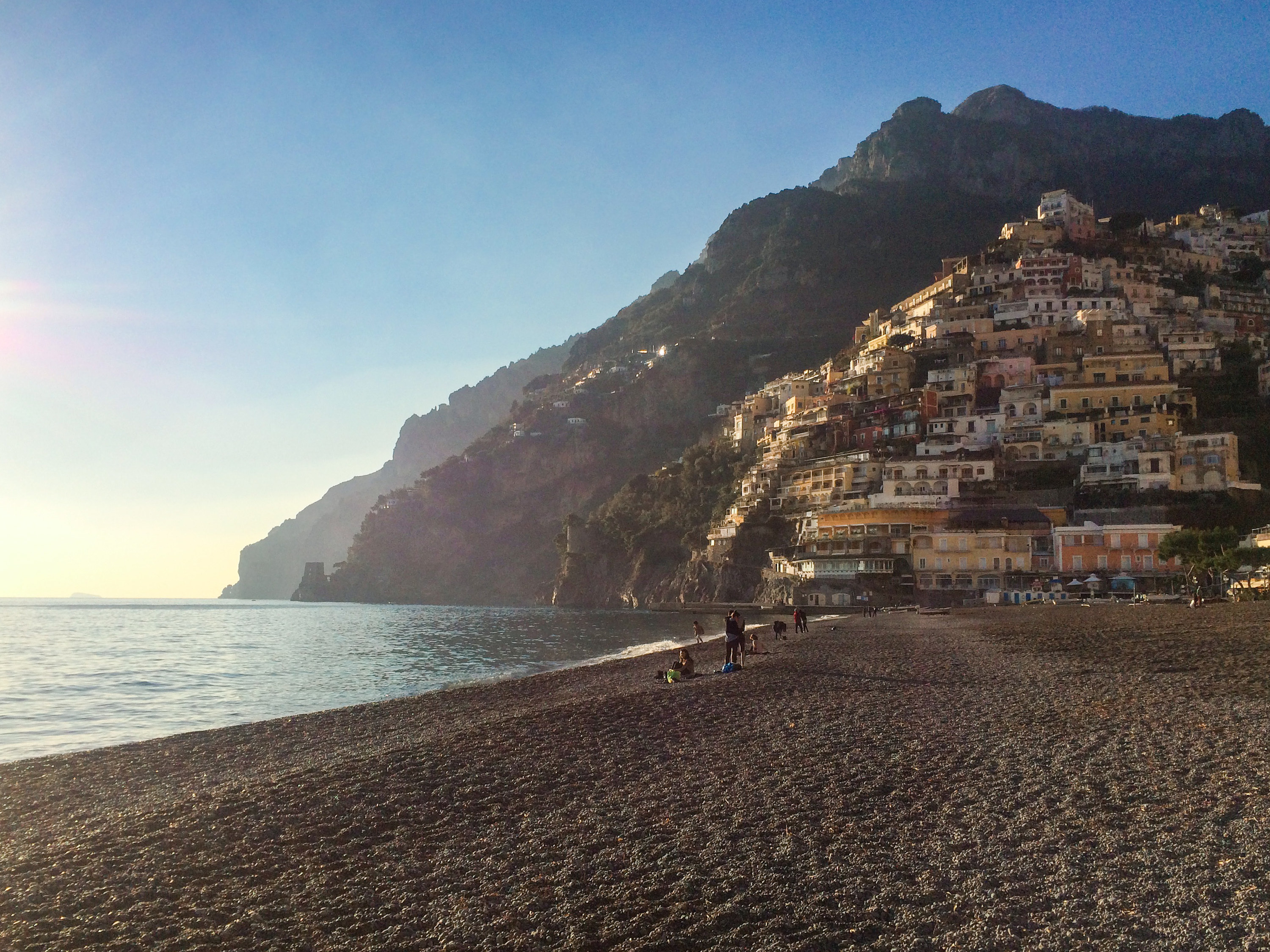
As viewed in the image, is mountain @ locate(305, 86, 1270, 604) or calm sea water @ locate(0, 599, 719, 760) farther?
mountain @ locate(305, 86, 1270, 604)

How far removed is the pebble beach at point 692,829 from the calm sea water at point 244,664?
6581 millimetres

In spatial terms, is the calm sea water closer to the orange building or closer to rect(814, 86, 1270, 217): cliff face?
the orange building

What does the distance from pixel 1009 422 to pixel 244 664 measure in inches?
2686

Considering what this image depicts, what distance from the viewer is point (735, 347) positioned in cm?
15612

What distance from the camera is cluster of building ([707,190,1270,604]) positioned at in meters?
67.2

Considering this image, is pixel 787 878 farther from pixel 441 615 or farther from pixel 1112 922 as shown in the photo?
pixel 441 615

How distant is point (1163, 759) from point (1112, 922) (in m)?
5.33

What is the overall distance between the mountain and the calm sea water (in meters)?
60.6

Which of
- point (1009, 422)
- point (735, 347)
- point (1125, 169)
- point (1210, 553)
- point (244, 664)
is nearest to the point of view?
point (244, 664)

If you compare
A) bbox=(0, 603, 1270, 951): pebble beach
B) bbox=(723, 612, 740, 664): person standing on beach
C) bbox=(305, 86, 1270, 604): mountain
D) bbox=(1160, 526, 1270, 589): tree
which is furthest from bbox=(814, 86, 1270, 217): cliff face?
bbox=(0, 603, 1270, 951): pebble beach

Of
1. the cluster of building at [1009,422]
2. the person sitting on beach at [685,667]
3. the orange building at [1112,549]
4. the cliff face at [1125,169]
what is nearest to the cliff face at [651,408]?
the cliff face at [1125,169]

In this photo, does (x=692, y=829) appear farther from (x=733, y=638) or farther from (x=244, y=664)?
(x=244, y=664)

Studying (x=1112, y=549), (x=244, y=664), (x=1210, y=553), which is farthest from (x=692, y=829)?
(x=1112, y=549)

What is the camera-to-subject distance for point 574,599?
123375 mm
